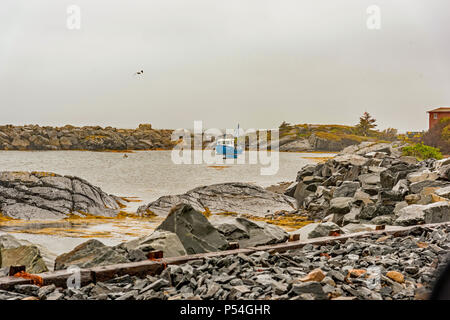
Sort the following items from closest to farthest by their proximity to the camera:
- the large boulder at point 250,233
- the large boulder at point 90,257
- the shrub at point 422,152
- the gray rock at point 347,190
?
the large boulder at point 90,257 < the large boulder at point 250,233 < the gray rock at point 347,190 < the shrub at point 422,152

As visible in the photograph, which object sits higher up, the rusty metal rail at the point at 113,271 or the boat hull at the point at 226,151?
the boat hull at the point at 226,151

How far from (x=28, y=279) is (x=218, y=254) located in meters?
1.81

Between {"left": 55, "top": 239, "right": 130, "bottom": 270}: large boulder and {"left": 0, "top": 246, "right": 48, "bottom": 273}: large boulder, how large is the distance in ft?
0.85

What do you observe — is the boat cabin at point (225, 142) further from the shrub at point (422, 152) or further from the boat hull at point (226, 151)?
the shrub at point (422, 152)

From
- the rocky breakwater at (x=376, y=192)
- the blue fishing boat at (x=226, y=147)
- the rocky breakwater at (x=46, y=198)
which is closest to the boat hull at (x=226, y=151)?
the blue fishing boat at (x=226, y=147)

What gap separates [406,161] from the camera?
14500 millimetres

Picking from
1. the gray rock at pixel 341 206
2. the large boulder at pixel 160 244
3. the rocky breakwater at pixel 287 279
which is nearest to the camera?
the rocky breakwater at pixel 287 279

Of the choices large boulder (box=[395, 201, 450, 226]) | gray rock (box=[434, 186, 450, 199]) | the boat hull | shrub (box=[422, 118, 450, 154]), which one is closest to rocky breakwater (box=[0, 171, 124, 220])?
large boulder (box=[395, 201, 450, 226])

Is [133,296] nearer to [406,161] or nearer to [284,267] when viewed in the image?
[284,267]

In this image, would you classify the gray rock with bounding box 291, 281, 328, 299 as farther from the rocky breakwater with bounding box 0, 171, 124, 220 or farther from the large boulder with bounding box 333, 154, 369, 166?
the large boulder with bounding box 333, 154, 369, 166

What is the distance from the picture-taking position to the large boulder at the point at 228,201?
1304cm

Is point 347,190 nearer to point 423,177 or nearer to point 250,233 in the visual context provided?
point 423,177

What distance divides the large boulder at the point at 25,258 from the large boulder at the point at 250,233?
2278 millimetres
